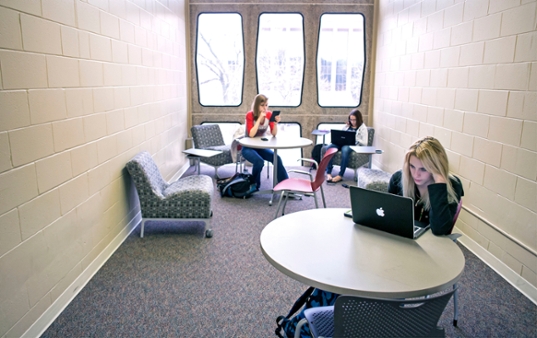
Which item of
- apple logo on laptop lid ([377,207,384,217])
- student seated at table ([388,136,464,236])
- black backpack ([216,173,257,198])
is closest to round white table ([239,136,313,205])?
black backpack ([216,173,257,198])

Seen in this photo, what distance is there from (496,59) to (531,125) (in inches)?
29.9

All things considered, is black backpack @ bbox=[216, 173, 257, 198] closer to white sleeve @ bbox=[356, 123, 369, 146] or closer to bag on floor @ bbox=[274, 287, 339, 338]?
white sleeve @ bbox=[356, 123, 369, 146]

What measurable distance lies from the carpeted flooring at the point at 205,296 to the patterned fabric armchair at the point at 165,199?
0.22 m

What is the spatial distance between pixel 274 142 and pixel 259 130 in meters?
0.58

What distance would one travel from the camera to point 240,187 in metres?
5.77

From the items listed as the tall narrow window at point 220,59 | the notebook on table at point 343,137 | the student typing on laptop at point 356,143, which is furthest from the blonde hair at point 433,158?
the tall narrow window at point 220,59

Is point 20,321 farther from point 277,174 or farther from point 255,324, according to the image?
point 277,174

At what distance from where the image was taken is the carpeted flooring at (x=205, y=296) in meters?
2.78

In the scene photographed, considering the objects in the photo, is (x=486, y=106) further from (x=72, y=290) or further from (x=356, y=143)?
(x=72, y=290)

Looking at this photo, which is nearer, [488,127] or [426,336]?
[426,336]

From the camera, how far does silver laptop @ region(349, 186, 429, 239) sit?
2131 millimetres

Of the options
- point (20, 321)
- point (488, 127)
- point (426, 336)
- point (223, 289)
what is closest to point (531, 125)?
point (488, 127)

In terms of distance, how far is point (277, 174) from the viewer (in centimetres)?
596

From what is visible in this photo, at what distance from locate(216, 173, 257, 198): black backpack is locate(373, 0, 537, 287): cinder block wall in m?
2.22
